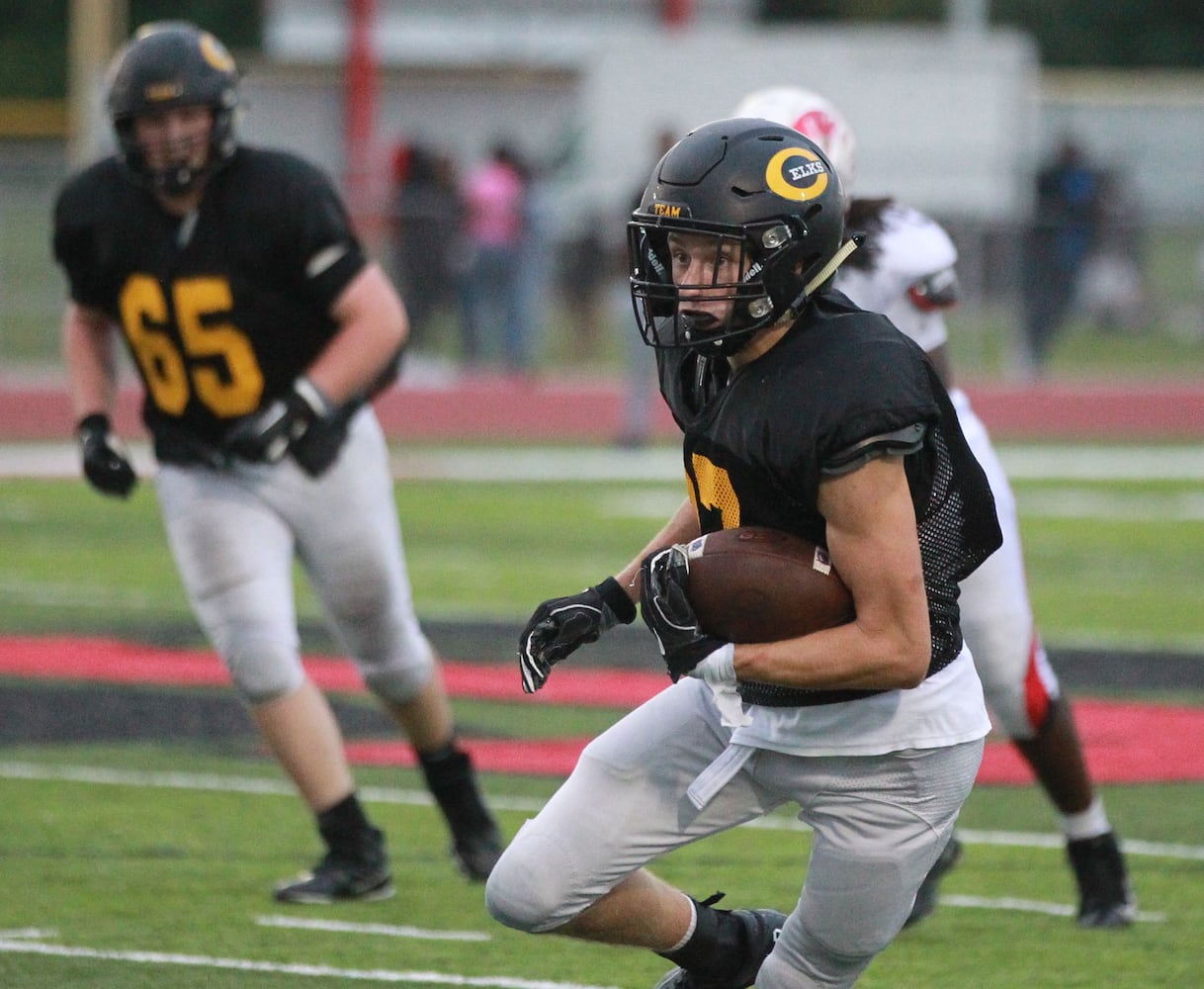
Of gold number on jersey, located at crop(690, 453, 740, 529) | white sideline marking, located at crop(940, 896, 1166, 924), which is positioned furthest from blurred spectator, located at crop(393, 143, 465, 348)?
gold number on jersey, located at crop(690, 453, 740, 529)

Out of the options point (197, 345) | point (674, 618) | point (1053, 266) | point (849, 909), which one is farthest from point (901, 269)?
point (1053, 266)

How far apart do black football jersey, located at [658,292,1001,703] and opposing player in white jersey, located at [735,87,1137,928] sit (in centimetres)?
108

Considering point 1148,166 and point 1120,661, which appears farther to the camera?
point 1148,166

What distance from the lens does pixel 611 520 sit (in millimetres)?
11953

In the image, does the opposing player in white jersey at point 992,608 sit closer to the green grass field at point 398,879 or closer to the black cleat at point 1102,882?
the black cleat at point 1102,882

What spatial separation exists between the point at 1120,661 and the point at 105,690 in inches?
147

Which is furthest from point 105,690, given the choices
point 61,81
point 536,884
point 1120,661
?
point 61,81

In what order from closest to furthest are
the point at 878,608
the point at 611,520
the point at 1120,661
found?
the point at 878,608
the point at 1120,661
the point at 611,520

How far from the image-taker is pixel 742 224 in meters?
3.41

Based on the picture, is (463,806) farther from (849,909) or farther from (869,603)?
(869,603)

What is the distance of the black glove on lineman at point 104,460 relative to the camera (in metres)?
5.22

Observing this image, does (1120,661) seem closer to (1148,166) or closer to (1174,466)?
(1174,466)

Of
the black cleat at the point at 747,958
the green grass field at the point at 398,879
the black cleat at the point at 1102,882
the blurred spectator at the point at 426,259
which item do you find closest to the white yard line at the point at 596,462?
the blurred spectator at the point at 426,259

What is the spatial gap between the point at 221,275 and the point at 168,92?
0.44 metres
